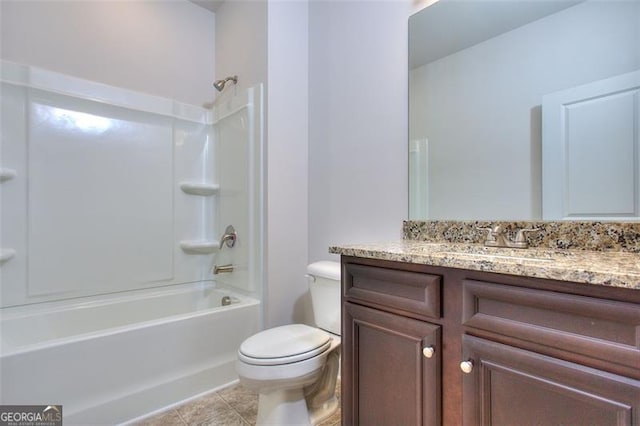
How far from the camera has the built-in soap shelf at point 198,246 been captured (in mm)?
2391

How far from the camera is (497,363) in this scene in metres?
0.76

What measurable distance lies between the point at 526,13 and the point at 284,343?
1692 millimetres

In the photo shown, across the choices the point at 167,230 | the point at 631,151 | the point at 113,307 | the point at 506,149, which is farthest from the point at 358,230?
the point at 113,307

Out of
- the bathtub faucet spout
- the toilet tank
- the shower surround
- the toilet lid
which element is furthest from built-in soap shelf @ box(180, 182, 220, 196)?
the toilet lid

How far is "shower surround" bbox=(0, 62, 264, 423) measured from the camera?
5.00 ft

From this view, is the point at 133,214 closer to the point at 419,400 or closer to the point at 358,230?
the point at 358,230

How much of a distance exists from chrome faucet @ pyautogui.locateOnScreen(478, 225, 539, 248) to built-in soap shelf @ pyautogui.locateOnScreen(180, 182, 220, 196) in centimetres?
195

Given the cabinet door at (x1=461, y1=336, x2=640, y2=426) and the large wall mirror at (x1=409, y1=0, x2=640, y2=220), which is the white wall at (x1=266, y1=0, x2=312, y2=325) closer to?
the large wall mirror at (x1=409, y1=0, x2=640, y2=220)

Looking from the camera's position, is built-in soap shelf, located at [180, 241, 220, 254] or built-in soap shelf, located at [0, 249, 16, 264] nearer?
built-in soap shelf, located at [0, 249, 16, 264]

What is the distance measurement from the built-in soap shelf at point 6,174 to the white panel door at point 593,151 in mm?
2609

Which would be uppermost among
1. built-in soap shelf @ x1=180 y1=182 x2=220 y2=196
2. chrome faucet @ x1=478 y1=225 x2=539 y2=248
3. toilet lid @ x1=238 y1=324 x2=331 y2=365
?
built-in soap shelf @ x1=180 y1=182 x2=220 y2=196

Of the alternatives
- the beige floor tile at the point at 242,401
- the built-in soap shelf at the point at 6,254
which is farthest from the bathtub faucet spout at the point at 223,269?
the built-in soap shelf at the point at 6,254

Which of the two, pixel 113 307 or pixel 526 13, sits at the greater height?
pixel 526 13

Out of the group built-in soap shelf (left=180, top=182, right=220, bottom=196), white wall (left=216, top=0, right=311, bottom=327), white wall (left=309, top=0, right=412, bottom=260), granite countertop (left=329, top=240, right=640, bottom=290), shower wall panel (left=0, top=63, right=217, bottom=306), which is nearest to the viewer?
granite countertop (left=329, top=240, right=640, bottom=290)
